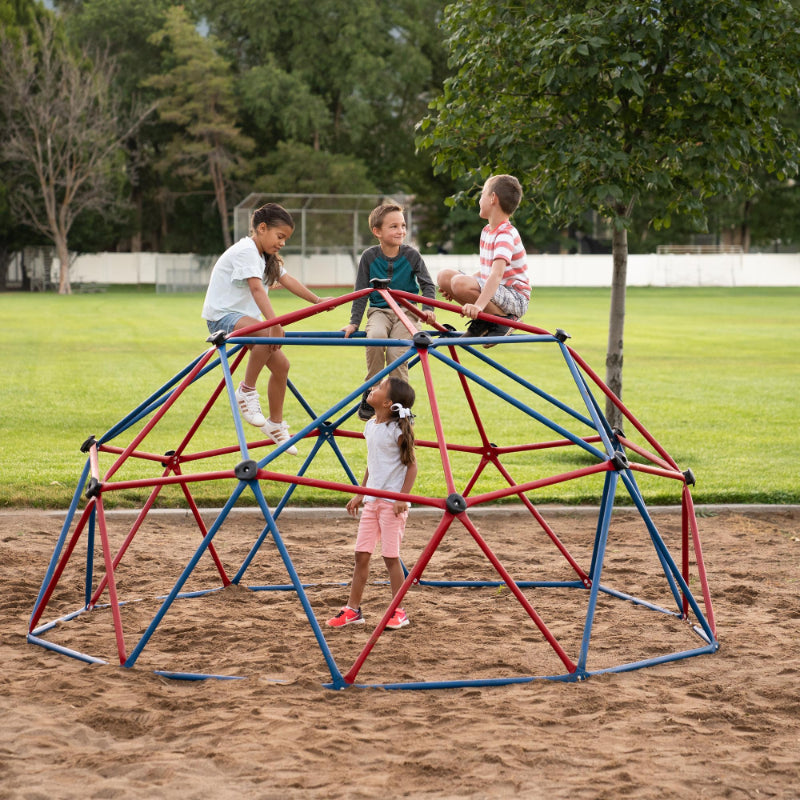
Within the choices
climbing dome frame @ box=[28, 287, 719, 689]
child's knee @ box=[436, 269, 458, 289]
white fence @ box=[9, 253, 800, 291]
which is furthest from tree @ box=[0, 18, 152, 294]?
child's knee @ box=[436, 269, 458, 289]

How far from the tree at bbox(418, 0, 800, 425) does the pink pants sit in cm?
405

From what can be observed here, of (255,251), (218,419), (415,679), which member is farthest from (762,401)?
(415,679)

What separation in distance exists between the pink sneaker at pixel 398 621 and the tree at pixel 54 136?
4549 cm

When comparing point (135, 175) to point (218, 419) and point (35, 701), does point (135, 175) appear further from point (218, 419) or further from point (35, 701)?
point (35, 701)

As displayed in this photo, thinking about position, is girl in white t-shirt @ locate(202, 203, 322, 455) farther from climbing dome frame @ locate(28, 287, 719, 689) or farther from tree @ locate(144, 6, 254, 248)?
tree @ locate(144, 6, 254, 248)

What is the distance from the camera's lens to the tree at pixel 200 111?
5325cm

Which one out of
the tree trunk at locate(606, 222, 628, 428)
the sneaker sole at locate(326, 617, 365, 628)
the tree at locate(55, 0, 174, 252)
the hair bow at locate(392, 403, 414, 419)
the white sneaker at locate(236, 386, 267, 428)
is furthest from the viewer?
the tree at locate(55, 0, 174, 252)

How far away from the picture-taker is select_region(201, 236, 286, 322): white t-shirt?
660 centimetres

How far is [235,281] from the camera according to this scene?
6684mm

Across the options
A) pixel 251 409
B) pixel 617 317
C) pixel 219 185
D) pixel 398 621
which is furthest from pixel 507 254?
pixel 219 185

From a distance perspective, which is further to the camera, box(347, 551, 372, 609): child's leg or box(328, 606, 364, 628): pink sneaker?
box(328, 606, 364, 628): pink sneaker

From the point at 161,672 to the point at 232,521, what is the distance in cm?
334

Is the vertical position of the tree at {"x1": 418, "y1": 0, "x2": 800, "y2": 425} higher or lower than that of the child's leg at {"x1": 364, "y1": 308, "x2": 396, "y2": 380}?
higher

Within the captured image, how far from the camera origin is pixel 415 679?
16.6 ft
